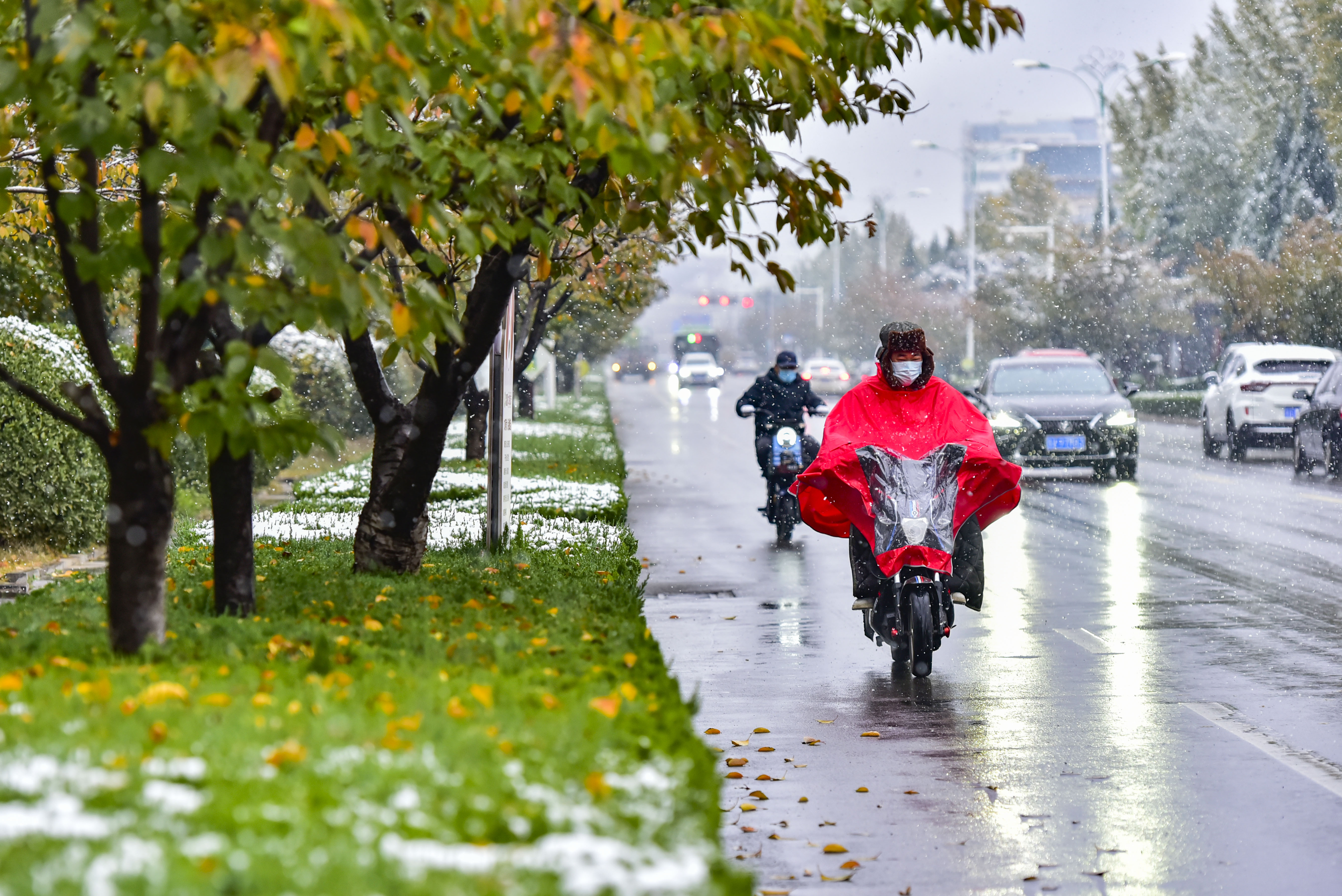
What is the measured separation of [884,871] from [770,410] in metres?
10.9

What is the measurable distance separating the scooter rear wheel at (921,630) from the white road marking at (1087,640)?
1409 mm

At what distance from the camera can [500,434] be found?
1167cm

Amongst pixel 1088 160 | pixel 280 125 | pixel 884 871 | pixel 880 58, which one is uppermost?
pixel 1088 160

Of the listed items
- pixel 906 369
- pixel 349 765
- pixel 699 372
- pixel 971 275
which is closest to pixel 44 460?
pixel 906 369

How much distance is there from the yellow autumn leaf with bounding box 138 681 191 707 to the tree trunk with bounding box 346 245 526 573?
303 cm

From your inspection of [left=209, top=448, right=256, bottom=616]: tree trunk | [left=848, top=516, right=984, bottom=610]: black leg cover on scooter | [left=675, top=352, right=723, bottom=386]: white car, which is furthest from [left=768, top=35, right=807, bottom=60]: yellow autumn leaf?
[left=675, top=352, right=723, bottom=386]: white car

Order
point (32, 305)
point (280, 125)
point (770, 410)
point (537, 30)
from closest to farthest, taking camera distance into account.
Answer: point (537, 30)
point (280, 125)
point (770, 410)
point (32, 305)

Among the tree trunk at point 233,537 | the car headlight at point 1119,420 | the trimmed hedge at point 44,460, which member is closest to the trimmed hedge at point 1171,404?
the car headlight at point 1119,420

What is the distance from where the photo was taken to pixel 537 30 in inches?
189

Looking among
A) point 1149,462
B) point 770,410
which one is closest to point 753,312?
point 1149,462

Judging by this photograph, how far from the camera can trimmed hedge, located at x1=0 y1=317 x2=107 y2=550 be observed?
12.1m

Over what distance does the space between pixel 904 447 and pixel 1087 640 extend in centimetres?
213

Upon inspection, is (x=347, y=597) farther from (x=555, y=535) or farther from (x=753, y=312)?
(x=753, y=312)

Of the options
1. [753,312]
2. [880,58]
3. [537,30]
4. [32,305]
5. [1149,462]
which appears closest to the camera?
[537,30]
